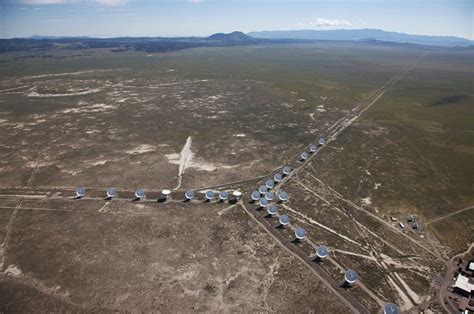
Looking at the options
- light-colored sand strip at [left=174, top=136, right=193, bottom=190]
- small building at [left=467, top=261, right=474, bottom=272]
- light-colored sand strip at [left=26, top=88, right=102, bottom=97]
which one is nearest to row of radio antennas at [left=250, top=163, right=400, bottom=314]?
small building at [left=467, top=261, right=474, bottom=272]

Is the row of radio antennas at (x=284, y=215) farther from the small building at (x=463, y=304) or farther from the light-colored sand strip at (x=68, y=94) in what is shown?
the light-colored sand strip at (x=68, y=94)

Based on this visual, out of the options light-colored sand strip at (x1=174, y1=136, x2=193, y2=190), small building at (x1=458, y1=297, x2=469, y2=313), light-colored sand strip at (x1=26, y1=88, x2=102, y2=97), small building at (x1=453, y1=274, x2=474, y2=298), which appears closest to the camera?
small building at (x1=458, y1=297, x2=469, y2=313)

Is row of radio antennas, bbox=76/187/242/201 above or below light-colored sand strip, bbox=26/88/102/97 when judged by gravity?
below

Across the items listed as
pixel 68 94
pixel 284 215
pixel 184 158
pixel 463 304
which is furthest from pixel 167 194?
pixel 68 94

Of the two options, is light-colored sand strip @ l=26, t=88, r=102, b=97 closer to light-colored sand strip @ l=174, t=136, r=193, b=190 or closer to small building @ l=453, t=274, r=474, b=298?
light-colored sand strip @ l=174, t=136, r=193, b=190

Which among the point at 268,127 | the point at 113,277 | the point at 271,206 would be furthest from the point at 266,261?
the point at 268,127

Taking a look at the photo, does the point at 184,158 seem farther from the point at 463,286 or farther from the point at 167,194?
the point at 463,286

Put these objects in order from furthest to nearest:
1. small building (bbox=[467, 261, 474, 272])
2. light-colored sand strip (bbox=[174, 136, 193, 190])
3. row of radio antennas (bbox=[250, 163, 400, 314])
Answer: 1. light-colored sand strip (bbox=[174, 136, 193, 190])
2. small building (bbox=[467, 261, 474, 272])
3. row of radio antennas (bbox=[250, 163, 400, 314])

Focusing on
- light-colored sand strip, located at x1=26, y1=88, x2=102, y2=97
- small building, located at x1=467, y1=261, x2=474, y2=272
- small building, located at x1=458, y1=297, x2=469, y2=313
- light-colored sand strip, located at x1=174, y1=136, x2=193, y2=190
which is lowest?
small building, located at x1=458, y1=297, x2=469, y2=313

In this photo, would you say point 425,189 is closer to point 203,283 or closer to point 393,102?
point 203,283
